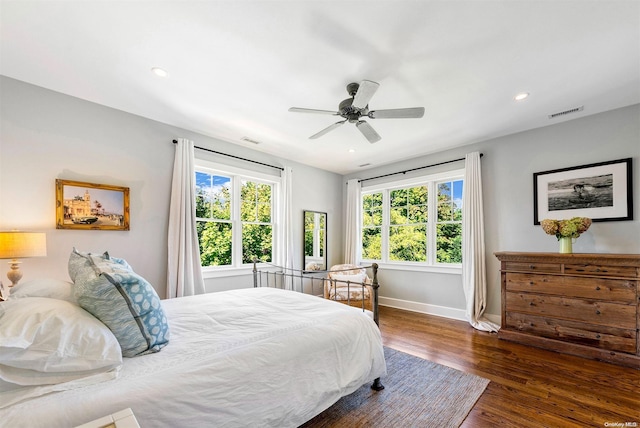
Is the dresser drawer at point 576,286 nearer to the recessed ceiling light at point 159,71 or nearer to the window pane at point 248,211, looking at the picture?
the window pane at point 248,211

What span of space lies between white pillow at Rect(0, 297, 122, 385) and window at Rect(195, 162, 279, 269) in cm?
269

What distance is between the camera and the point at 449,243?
450cm

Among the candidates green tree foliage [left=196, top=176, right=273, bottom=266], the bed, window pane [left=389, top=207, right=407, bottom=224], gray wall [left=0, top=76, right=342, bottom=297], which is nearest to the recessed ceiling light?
gray wall [left=0, top=76, right=342, bottom=297]

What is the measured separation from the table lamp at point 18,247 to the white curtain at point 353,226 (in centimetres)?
450

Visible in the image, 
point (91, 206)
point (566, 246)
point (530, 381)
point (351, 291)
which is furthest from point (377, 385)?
point (91, 206)

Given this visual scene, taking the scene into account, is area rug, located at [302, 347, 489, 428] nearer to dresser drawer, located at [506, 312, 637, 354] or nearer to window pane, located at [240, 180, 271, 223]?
dresser drawer, located at [506, 312, 637, 354]

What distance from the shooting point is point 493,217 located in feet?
13.1

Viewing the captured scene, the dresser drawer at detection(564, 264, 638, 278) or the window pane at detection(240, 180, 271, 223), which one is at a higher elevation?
the window pane at detection(240, 180, 271, 223)

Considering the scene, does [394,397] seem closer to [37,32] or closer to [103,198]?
[103,198]

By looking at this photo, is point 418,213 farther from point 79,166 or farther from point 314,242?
point 79,166

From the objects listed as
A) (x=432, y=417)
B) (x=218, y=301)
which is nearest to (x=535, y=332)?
(x=432, y=417)

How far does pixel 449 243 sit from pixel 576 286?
5.59ft

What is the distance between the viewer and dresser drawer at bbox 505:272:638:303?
2704mm

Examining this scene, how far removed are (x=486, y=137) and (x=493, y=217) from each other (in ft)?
3.89
